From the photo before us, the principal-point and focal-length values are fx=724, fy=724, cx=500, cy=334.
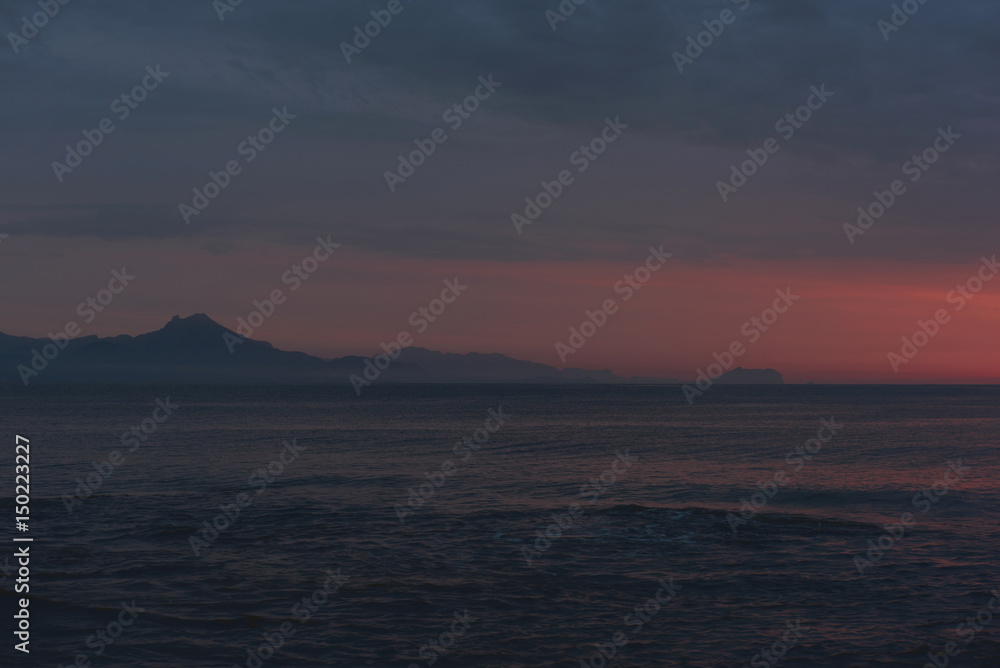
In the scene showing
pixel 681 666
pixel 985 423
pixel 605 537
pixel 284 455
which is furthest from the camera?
pixel 985 423

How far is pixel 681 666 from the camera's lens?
50.8 ft

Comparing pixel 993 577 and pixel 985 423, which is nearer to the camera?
pixel 993 577

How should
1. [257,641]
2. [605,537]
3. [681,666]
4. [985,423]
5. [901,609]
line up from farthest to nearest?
1. [985,423]
2. [605,537]
3. [901,609]
4. [257,641]
5. [681,666]

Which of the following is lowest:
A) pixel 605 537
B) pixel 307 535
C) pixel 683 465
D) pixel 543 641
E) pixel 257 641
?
pixel 683 465

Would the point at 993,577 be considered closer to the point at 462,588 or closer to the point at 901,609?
the point at 901,609

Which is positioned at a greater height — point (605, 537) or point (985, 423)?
point (605, 537)

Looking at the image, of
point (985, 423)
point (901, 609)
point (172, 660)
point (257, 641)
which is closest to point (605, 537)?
point (901, 609)

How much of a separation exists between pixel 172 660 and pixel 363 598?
528 centimetres

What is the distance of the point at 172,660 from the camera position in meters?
15.6

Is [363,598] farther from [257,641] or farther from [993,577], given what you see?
[993,577]

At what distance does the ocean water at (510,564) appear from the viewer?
54.3 feet

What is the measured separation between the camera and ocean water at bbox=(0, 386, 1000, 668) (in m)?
16.5

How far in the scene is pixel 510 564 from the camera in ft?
75.8

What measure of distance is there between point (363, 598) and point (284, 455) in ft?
132
